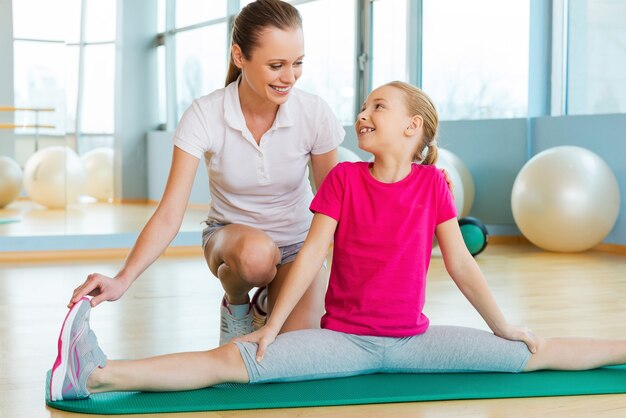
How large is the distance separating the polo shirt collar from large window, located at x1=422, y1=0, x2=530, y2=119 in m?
4.07

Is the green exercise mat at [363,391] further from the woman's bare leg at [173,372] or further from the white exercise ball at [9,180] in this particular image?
the white exercise ball at [9,180]

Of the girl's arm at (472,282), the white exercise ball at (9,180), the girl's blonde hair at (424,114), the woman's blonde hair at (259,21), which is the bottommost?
the girl's arm at (472,282)

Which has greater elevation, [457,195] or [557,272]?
[457,195]

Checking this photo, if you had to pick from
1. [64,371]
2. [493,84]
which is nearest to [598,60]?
[493,84]

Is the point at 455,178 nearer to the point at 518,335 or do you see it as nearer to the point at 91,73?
the point at 91,73

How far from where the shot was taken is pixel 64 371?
1862mm

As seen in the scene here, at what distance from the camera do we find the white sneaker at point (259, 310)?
2.48 meters

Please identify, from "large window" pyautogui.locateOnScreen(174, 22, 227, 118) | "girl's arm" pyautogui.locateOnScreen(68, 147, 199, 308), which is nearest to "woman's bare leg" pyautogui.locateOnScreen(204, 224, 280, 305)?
"girl's arm" pyautogui.locateOnScreen(68, 147, 199, 308)

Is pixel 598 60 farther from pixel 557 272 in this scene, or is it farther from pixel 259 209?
pixel 259 209

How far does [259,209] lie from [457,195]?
316 cm

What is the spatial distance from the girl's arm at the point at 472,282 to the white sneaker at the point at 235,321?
603 mm

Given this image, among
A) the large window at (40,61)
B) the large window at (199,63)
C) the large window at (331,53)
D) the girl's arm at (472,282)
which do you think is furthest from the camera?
the large window at (331,53)

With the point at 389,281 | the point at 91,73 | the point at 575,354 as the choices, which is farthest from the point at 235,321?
the point at 91,73

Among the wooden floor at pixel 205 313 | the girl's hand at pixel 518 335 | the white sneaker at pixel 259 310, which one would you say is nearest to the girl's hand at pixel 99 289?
the wooden floor at pixel 205 313
